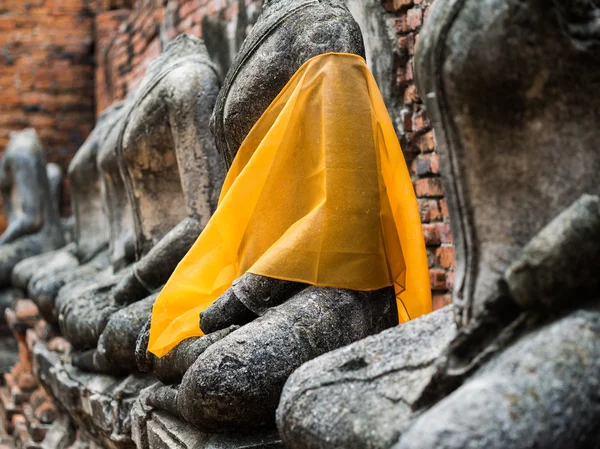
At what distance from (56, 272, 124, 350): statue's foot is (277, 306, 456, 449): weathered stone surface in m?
2.03

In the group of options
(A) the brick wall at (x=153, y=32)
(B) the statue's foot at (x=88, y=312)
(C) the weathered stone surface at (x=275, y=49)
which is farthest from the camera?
(A) the brick wall at (x=153, y=32)

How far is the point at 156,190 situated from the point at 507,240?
2.35 meters

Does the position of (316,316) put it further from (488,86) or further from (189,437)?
(488,86)

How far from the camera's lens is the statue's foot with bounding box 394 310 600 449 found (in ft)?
4.05

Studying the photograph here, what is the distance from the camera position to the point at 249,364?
2.11 metres

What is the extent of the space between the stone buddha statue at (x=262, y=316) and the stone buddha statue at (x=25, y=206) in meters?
4.50

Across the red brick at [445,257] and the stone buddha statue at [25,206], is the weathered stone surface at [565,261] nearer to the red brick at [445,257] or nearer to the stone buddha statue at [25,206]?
the red brick at [445,257]

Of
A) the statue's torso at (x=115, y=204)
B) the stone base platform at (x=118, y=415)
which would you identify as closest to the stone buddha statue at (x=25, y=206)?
the stone base platform at (x=118, y=415)

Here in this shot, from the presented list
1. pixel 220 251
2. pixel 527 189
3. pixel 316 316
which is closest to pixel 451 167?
pixel 527 189

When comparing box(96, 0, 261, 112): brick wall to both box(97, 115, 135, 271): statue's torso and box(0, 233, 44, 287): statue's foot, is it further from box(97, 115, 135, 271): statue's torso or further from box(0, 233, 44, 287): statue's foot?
box(0, 233, 44, 287): statue's foot

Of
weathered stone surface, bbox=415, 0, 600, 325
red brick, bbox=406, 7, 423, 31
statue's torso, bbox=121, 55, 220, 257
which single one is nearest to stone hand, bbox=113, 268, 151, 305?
statue's torso, bbox=121, 55, 220, 257

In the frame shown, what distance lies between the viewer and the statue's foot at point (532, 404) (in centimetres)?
123

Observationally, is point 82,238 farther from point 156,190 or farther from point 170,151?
point 170,151

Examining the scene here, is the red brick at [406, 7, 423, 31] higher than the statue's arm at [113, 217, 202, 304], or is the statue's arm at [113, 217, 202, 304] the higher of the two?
the red brick at [406, 7, 423, 31]
